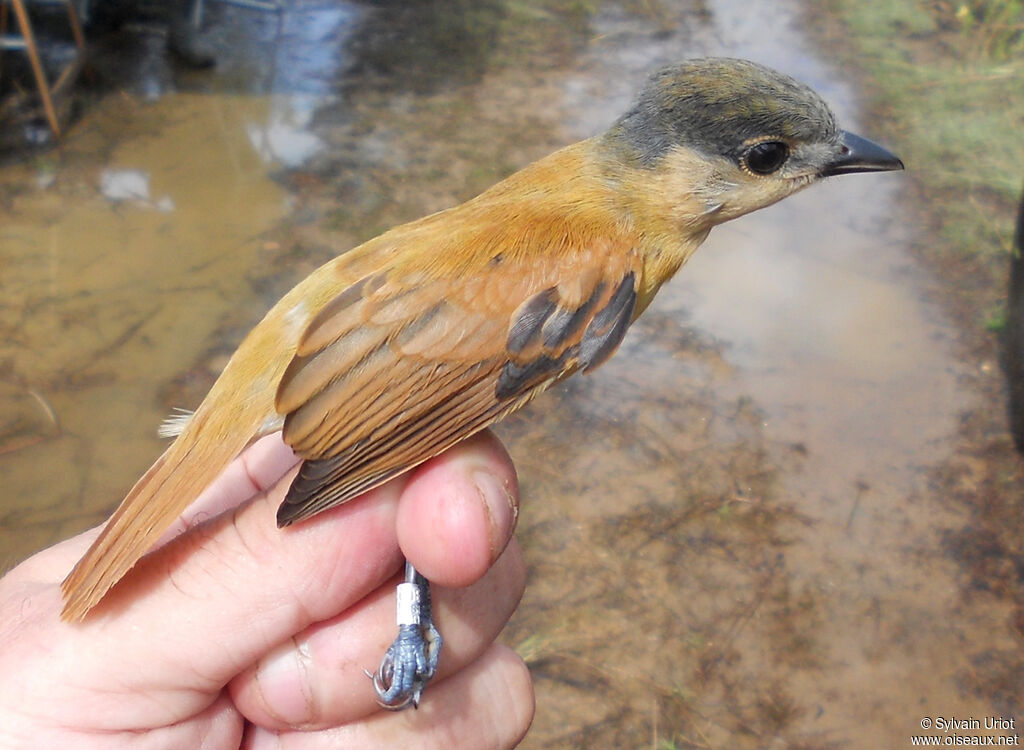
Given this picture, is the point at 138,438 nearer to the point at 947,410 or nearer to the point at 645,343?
the point at 645,343

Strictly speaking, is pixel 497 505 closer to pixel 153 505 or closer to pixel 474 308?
pixel 474 308

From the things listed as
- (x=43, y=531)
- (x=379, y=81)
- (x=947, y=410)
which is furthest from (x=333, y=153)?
(x=947, y=410)

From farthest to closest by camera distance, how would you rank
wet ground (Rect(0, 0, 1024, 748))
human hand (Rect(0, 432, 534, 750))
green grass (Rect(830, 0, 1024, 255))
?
green grass (Rect(830, 0, 1024, 255))
wet ground (Rect(0, 0, 1024, 748))
human hand (Rect(0, 432, 534, 750))

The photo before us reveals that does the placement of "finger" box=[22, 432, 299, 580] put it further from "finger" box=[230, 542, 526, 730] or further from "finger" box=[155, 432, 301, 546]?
"finger" box=[230, 542, 526, 730]

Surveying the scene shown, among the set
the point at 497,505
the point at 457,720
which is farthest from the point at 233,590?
the point at 457,720

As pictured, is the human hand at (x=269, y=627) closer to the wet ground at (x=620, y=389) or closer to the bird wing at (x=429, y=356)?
the bird wing at (x=429, y=356)

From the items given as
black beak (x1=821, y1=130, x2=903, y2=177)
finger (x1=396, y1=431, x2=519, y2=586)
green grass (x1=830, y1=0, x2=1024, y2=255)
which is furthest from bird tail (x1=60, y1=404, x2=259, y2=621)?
green grass (x1=830, y1=0, x2=1024, y2=255)

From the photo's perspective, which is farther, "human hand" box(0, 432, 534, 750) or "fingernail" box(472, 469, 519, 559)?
"fingernail" box(472, 469, 519, 559)
